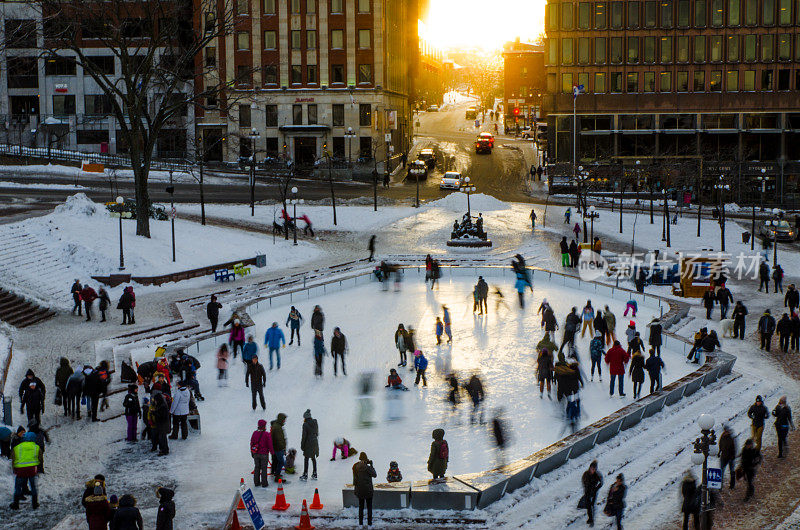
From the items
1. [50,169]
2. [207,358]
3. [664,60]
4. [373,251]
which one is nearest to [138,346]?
[207,358]

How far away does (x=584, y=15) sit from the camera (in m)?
78.4

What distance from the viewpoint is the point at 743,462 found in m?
15.5

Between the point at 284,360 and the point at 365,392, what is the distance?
148 inches

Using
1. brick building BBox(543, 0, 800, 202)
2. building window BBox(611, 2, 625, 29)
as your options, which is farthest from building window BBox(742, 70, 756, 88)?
building window BBox(611, 2, 625, 29)

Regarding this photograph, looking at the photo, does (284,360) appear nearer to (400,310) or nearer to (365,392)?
(365,392)

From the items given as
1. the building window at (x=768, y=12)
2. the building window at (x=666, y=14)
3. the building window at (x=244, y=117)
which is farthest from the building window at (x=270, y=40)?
the building window at (x=768, y=12)

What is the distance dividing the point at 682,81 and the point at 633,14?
23.5ft

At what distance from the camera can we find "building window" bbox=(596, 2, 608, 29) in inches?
3081

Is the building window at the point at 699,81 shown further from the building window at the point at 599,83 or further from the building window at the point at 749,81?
the building window at the point at 599,83

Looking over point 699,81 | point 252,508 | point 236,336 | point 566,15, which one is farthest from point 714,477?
point 699,81

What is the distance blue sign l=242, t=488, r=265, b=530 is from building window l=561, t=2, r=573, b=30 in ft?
235

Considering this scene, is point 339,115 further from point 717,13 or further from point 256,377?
point 256,377

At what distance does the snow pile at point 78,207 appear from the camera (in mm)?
40222

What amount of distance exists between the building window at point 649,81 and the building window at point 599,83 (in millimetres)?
3559
